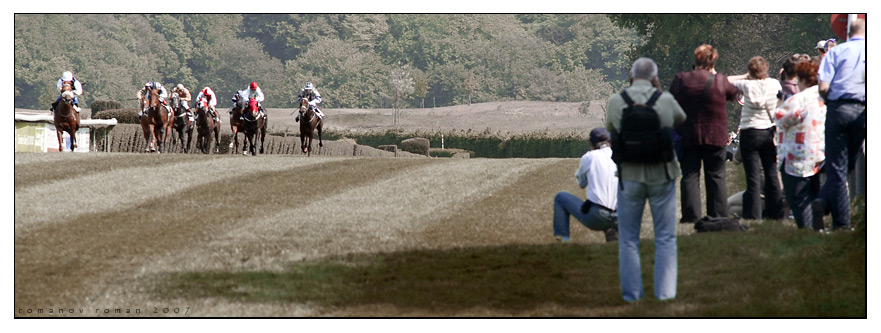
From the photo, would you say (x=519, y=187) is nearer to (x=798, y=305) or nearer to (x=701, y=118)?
(x=701, y=118)

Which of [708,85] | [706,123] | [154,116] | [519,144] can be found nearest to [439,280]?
[706,123]

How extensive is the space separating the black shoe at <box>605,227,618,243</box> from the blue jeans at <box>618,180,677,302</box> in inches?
A: 104

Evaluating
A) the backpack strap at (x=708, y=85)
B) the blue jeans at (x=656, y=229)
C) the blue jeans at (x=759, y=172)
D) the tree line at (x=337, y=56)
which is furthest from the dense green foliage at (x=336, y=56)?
the blue jeans at (x=656, y=229)

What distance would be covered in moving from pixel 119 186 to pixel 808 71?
1179cm

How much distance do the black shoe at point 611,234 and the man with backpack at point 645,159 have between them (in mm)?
2707

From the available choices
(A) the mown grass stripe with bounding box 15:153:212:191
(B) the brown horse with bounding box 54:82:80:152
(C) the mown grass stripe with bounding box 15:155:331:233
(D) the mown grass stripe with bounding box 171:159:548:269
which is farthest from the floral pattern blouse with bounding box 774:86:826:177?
(B) the brown horse with bounding box 54:82:80:152

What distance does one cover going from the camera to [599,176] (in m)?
11.3

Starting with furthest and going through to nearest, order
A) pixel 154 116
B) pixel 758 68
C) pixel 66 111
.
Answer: pixel 154 116
pixel 66 111
pixel 758 68

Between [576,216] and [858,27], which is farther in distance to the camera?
[576,216]

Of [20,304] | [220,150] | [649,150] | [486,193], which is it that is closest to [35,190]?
[486,193]

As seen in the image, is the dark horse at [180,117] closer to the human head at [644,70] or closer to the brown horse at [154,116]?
the brown horse at [154,116]

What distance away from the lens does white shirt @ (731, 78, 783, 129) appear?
477 inches

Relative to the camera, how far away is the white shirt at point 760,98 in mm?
12109

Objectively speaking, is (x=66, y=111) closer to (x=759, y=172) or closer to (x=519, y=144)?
(x=759, y=172)
